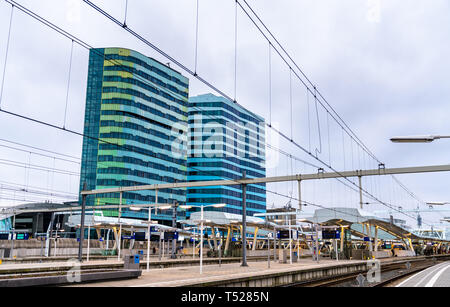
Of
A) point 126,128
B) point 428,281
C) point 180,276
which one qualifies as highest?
point 126,128

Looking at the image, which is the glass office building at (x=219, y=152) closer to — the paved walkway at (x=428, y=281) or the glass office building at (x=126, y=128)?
the glass office building at (x=126, y=128)

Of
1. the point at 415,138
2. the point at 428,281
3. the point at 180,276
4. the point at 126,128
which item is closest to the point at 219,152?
the point at 126,128

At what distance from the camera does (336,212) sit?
51344 millimetres

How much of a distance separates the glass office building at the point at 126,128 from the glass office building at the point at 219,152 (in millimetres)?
13695

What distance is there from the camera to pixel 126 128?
338 feet

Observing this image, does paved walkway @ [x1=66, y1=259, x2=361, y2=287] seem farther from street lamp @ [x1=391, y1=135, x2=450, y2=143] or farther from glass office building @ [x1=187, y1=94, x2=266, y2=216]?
glass office building @ [x1=187, y1=94, x2=266, y2=216]

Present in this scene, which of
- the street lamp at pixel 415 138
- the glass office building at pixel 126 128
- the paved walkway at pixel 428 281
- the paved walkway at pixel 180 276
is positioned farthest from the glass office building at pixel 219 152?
the street lamp at pixel 415 138

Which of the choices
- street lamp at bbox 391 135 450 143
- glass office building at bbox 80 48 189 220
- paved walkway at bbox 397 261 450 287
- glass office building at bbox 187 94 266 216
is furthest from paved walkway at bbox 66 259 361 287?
glass office building at bbox 187 94 266 216

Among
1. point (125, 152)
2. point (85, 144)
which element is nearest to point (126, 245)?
point (125, 152)

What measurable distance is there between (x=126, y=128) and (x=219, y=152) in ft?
101

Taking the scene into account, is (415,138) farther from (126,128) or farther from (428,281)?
(126,128)

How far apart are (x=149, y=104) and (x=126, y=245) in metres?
48.0

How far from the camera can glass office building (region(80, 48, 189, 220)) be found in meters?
101
